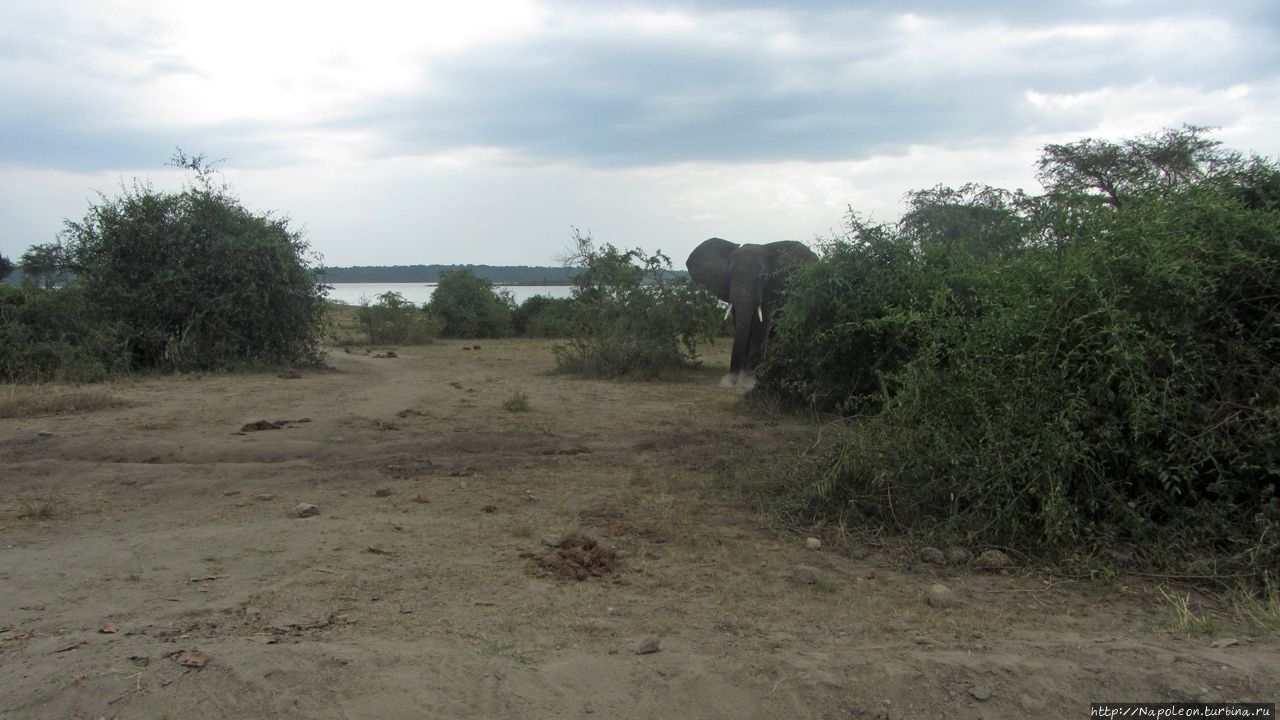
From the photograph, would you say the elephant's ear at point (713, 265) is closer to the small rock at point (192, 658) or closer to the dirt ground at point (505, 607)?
the dirt ground at point (505, 607)

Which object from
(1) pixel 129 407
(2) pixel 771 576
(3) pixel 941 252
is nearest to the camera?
(2) pixel 771 576

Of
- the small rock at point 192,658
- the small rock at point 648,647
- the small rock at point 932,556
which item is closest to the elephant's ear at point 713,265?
the small rock at point 932,556

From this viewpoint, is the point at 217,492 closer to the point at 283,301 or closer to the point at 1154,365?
the point at 1154,365

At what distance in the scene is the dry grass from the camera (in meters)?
9.12

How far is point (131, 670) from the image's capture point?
11.0 feet

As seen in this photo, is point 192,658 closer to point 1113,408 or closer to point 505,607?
point 505,607

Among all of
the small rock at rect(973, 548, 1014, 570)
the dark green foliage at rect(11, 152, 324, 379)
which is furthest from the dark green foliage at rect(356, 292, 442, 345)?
the small rock at rect(973, 548, 1014, 570)

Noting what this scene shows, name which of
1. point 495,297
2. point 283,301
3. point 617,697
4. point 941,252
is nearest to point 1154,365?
point 617,697

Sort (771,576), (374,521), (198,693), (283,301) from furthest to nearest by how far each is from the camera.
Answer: (283,301)
(374,521)
(771,576)
(198,693)

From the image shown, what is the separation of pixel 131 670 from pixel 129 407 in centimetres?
742

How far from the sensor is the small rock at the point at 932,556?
4.78m

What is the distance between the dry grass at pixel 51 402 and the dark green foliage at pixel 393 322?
12.6m

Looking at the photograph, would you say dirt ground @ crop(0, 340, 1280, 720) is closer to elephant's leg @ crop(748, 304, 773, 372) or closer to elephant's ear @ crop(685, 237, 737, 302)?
elephant's leg @ crop(748, 304, 773, 372)

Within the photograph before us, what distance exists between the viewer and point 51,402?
9.43 m
